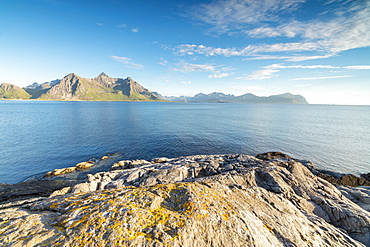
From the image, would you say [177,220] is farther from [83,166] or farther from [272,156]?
[272,156]

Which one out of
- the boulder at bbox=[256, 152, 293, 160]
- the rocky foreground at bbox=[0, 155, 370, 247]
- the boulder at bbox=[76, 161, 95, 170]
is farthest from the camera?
the boulder at bbox=[256, 152, 293, 160]

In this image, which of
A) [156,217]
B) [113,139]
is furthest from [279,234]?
[113,139]

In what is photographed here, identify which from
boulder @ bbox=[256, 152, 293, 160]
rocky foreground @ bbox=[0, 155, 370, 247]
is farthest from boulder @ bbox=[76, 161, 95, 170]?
boulder @ bbox=[256, 152, 293, 160]

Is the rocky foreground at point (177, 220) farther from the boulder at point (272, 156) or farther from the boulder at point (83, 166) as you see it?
the boulder at point (83, 166)

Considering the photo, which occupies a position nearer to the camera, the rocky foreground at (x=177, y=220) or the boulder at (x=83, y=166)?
the rocky foreground at (x=177, y=220)

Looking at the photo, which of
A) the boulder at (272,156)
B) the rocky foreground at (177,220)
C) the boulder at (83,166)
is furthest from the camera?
the boulder at (272,156)

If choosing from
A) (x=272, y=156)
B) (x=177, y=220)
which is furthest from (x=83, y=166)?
(x=272, y=156)

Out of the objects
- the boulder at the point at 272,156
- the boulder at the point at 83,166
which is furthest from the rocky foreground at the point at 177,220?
the boulder at the point at 83,166

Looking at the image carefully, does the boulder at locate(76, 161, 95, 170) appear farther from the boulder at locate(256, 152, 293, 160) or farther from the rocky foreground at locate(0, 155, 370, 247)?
the boulder at locate(256, 152, 293, 160)

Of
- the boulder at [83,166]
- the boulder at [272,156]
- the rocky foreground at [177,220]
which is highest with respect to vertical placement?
the rocky foreground at [177,220]

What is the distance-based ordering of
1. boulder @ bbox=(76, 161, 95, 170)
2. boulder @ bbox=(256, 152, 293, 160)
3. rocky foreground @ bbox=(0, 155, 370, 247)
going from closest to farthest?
rocky foreground @ bbox=(0, 155, 370, 247), boulder @ bbox=(76, 161, 95, 170), boulder @ bbox=(256, 152, 293, 160)

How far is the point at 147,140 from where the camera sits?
5359 cm

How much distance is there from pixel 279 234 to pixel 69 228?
10.3m

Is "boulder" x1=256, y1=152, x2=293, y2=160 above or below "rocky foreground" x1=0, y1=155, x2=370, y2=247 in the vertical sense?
below
